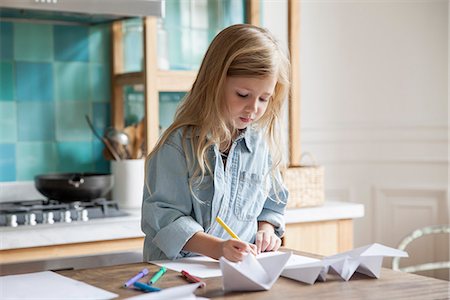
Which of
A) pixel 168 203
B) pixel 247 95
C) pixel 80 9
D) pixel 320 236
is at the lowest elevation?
pixel 320 236

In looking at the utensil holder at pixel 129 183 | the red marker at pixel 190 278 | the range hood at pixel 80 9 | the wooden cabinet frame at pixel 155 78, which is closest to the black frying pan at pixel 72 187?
the utensil holder at pixel 129 183

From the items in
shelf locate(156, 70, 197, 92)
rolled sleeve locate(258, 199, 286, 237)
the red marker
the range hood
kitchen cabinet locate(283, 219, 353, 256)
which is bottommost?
kitchen cabinet locate(283, 219, 353, 256)

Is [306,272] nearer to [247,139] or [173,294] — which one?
[173,294]

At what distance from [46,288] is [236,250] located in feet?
1.32

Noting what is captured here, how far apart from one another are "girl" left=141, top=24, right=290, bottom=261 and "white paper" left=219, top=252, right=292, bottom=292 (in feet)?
0.79

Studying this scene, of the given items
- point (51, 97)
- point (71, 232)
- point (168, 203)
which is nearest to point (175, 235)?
point (168, 203)

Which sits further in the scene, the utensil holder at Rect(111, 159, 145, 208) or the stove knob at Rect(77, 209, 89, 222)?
the utensil holder at Rect(111, 159, 145, 208)

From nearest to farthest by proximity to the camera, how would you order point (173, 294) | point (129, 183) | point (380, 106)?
1. point (173, 294)
2. point (129, 183)
3. point (380, 106)

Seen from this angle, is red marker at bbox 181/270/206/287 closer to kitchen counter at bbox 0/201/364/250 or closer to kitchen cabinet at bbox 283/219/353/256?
kitchen counter at bbox 0/201/364/250

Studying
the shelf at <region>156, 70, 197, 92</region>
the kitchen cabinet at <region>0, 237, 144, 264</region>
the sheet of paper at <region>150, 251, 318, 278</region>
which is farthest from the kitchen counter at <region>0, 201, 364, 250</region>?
the sheet of paper at <region>150, 251, 318, 278</region>

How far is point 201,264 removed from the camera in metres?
1.54

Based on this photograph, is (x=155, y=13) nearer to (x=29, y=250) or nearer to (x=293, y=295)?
(x=29, y=250)

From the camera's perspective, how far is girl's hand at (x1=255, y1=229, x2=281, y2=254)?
1684 mm

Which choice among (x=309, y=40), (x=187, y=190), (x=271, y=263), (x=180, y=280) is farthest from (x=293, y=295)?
(x=309, y=40)
